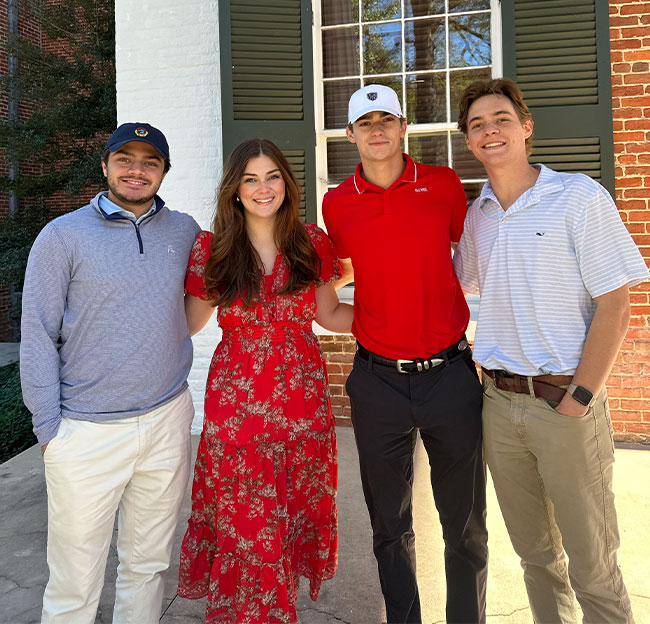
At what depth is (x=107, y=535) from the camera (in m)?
2.02

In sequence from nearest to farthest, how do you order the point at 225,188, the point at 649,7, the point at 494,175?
the point at 494,175 → the point at 225,188 → the point at 649,7

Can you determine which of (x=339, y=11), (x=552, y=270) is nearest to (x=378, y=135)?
(x=552, y=270)

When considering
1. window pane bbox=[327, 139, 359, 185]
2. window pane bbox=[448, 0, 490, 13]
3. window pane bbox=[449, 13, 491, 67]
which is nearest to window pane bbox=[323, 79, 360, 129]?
window pane bbox=[327, 139, 359, 185]

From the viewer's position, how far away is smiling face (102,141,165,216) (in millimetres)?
2029

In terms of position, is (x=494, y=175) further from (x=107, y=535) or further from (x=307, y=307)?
(x=107, y=535)

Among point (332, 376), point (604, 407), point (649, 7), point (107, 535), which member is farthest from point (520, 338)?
point (649, 7)

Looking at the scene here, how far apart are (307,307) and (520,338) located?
2.65 feet

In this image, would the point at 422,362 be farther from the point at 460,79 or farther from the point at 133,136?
the point at 460,79

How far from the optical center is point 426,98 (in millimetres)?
A: 4461

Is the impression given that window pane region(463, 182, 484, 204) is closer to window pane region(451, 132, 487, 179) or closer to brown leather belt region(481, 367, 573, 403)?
window pane region(451, 132, 487, 179)

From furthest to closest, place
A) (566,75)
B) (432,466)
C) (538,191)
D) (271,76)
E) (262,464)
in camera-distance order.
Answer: (271,76)
(566,75)
(432,466)
(262,464)
(538,191)

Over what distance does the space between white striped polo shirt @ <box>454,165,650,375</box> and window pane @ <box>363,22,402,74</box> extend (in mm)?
3052

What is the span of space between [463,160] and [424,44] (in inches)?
39.0

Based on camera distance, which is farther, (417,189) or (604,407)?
(417,189)
